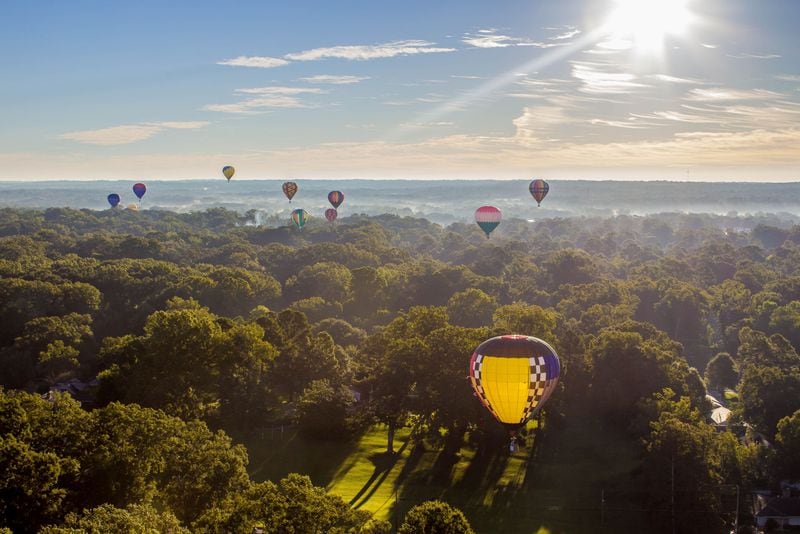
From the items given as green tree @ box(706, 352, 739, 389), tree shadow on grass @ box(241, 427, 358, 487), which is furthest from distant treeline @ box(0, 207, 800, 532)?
tree shadow on grass @ box(241, 427, 358, 487)

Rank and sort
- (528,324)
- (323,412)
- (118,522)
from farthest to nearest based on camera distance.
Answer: (528,324), (323,412), (118,522)

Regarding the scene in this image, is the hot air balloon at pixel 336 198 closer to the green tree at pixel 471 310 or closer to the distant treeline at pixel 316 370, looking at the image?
the distant treeline at pixel 316 370

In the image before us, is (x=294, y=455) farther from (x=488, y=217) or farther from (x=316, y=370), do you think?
(x=488, y=217)

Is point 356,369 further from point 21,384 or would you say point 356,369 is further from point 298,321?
point 21,384

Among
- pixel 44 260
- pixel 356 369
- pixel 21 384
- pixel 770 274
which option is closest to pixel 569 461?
pixel 356 369

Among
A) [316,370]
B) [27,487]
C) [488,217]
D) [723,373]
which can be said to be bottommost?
[723,373]

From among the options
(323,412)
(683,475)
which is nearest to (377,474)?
(323,412)
